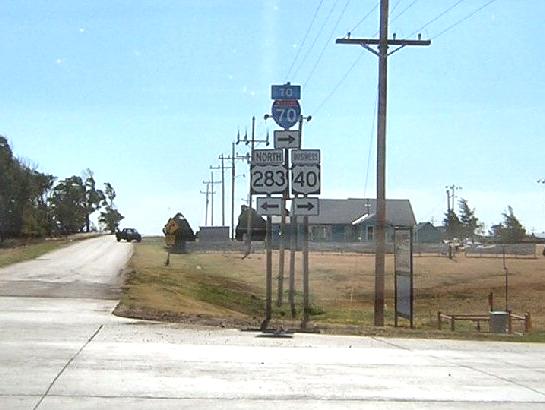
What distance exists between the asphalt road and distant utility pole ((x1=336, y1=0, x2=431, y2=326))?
327 inches

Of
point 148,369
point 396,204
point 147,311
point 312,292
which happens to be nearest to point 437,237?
point 396,204

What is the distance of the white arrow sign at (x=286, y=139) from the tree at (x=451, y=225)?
15127cm

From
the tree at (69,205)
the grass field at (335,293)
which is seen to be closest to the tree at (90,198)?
the tree at (69,205)

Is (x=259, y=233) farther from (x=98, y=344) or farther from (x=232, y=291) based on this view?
(x=98, y=344)

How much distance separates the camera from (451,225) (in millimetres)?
171500

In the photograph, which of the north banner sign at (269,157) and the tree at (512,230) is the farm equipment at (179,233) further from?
the tree at (512,230)

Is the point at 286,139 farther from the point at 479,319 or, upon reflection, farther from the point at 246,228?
the point at 246,228

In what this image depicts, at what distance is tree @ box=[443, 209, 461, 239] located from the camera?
557ft

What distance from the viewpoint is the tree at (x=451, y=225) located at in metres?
170

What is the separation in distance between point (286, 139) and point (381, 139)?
713cm

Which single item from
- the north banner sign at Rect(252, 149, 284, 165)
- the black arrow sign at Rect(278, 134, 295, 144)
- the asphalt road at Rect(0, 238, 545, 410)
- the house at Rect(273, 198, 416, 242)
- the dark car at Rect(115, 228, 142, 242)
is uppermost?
the house at Rect(273, 198, 416, 242)

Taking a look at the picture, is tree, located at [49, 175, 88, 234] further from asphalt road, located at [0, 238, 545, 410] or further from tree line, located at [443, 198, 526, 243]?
asphalt road, located at [0, 238, 545, 410]

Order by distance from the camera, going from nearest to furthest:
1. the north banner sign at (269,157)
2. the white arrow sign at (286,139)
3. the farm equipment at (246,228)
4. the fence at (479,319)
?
1. the north banner sign at (269,157)
2. the white arrow sign at (286,139)
3. the fence at (479,319)
4. the farm equipment at (246,228)

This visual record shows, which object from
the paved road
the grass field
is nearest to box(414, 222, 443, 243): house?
the grass field
